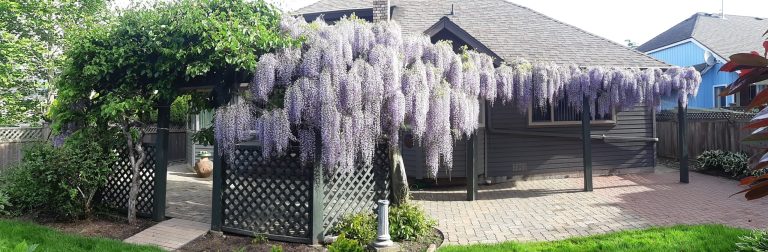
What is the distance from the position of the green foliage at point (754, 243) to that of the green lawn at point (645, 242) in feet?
0.47

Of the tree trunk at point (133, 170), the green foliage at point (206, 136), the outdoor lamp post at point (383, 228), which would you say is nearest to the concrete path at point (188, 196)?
the tree trunk at point (133, 170)

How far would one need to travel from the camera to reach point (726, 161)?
10.4 meters

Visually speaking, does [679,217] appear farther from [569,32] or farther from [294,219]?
[569,32]

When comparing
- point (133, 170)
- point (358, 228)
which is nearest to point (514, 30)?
point (358, 228)

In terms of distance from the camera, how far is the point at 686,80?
8.90 metres

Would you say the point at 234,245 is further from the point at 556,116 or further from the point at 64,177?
the point at 556,116

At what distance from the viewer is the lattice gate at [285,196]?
17.1 ft

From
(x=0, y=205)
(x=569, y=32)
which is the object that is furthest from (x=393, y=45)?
(x=569, y=32)

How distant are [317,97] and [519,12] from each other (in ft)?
29.3

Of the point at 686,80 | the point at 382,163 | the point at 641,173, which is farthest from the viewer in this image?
the point at 641,173

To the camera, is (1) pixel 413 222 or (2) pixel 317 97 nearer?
(2) pixel 317 97

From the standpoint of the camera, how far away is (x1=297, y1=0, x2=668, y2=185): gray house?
9.23m

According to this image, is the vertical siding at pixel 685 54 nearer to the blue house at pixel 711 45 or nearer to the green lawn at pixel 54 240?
the blue house at pixel 711 45

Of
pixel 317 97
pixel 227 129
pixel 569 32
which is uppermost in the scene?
pixel 569 32
